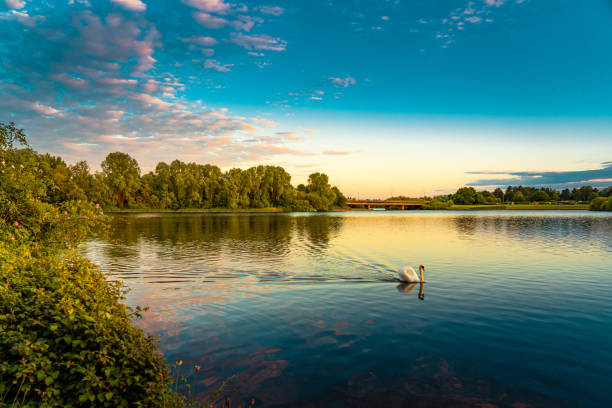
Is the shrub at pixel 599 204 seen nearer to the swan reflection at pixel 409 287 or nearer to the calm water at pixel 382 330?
the calm water at pixel 382 330

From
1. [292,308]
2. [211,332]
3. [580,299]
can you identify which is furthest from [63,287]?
[580,299]

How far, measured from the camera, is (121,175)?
13000 cm

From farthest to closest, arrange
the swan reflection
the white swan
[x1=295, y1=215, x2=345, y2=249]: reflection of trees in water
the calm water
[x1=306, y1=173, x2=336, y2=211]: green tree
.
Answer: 1. [x1=306, y1=173, x2=336, y2=211]: green tree
2. [x1=295, y1=215, x2=345, y2=249]: reflection of trees in water
3. the white swan
4. the swan reflection
5. the calm water

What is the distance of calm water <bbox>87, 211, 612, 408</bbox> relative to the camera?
27.0ft

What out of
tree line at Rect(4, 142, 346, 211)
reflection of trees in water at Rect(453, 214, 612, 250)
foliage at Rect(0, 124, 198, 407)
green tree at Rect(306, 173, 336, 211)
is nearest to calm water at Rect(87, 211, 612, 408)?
foliage at Rect(0, 124, 198, 407)

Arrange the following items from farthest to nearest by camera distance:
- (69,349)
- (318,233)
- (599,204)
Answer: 1. (599,204)
2. (318,233)
3. (69,349)

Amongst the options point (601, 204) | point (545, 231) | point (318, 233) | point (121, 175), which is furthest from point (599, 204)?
point (121, 175)

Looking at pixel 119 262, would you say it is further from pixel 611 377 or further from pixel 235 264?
pixel 611 377

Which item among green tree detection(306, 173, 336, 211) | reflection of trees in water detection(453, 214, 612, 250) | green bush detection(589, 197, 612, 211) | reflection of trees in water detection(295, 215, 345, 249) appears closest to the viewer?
reflection of trees in water detection(295, 215, 345, 249)

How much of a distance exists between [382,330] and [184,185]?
417ft

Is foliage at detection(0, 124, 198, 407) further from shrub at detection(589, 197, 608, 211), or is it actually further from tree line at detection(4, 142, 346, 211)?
shrub at detection(589, 197, 608, 211)

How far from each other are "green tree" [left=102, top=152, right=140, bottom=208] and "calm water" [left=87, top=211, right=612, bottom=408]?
11043 centimetres

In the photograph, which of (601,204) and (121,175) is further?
(601,204)

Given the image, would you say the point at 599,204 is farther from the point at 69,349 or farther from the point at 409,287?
the point at 69,349
